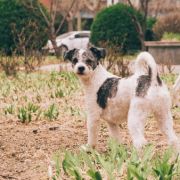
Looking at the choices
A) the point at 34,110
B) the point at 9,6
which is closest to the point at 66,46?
the point at 9,6

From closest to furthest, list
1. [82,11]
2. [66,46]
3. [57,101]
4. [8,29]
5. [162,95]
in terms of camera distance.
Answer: [162,95] → [57,101] → [8,29] → [66,46] → [82,11]

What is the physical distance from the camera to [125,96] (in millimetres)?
5254

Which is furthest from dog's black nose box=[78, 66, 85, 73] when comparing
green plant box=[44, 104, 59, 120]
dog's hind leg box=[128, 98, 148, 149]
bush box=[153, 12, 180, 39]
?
bush box=[153, 12, 180, 39]

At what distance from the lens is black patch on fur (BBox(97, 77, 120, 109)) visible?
17.7 ft

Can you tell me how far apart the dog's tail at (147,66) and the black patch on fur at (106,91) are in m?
0.25

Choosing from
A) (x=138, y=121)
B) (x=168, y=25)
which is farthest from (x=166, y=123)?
(x=168, y=25)

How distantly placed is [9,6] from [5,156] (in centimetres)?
2113

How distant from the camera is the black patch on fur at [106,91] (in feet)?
17.7

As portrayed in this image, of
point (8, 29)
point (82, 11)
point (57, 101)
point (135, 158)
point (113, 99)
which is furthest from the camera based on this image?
point (82, 11)

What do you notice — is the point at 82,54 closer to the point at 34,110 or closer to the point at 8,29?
the point at 34,110

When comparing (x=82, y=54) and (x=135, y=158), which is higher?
(x=82, y=54)

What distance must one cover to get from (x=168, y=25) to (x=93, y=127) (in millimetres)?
24725

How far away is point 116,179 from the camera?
14.5 ft

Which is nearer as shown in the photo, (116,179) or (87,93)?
(116,179)
